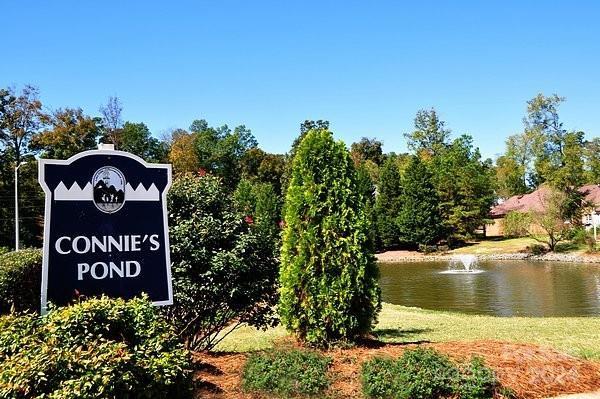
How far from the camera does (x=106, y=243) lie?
4.34 meters

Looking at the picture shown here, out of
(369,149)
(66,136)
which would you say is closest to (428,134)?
(369,149)

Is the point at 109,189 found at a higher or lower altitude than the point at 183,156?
lower

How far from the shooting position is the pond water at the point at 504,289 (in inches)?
706

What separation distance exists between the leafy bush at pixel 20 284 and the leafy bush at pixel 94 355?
12.8ft

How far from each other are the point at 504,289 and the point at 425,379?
779 inches

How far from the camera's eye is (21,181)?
38250mm

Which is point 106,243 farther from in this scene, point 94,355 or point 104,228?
point 94,355

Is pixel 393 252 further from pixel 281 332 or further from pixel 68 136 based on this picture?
pixel 281 332

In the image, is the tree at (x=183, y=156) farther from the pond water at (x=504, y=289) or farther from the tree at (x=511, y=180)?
the tree at (x=511, y=180)

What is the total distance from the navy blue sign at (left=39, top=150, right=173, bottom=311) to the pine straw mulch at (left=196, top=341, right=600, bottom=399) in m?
1.29

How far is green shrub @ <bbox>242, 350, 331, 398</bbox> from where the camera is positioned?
195 inches

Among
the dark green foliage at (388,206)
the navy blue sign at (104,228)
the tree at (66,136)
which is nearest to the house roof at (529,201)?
the dark green foliage at (388,206)

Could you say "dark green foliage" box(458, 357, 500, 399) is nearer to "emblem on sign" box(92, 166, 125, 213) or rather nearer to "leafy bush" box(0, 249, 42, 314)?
"emblem on sign" box(92, 166, 125, 213)

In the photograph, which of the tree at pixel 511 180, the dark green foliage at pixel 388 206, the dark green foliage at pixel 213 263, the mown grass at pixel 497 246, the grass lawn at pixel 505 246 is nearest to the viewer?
the dark green foliage at pixel 213 263
